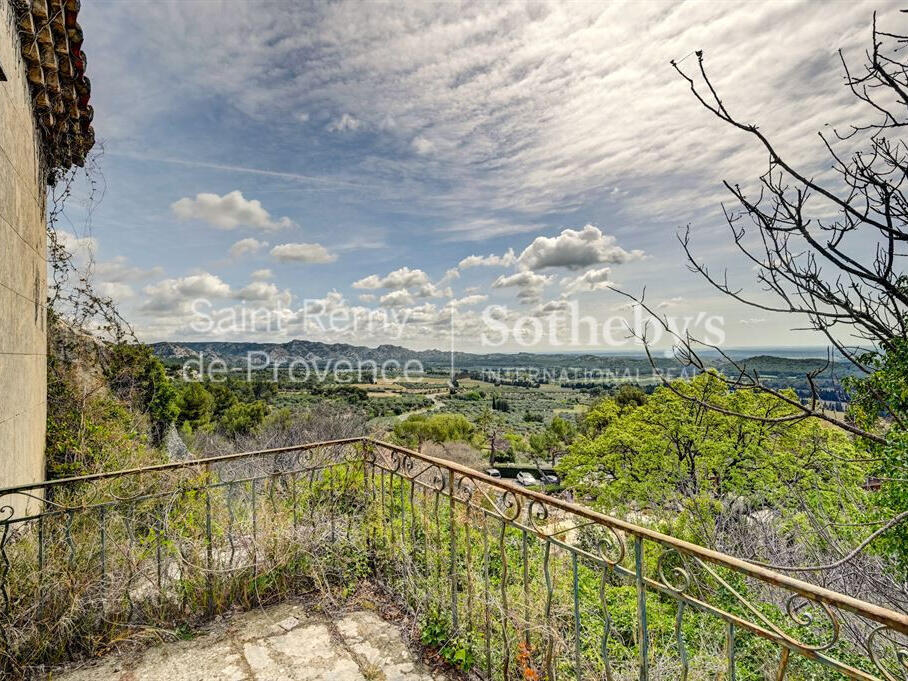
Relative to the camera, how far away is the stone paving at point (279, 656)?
8.36 ft

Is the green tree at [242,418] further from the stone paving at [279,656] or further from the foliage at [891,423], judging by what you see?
the foliage at [891,423]

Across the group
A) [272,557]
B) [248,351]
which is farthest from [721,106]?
[248,351]

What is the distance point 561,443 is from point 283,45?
109 feet

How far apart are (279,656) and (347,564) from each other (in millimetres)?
875

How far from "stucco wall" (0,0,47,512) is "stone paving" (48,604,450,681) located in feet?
5.29

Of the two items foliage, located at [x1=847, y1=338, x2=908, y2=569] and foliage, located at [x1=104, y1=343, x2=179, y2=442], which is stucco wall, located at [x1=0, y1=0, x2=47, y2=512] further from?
foliage, located at [x1=847, y1=338, x2=908, y2=569]

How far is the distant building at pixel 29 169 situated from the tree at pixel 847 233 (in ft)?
14.2

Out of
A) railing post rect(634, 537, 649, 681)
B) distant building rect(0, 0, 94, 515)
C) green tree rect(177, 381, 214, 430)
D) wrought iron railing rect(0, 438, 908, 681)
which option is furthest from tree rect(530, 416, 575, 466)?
railing post rect(634, 537, 649, 681)

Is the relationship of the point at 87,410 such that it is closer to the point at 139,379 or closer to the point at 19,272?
the point at 139,379

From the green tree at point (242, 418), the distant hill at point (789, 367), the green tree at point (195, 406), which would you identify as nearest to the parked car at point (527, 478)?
the green tree at point (242, 418)

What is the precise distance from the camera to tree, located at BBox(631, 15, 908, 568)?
2867 mm

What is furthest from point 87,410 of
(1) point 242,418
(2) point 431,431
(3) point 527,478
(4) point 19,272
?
(3) point 527,478

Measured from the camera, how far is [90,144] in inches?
192

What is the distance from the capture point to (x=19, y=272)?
3438 millimetres
